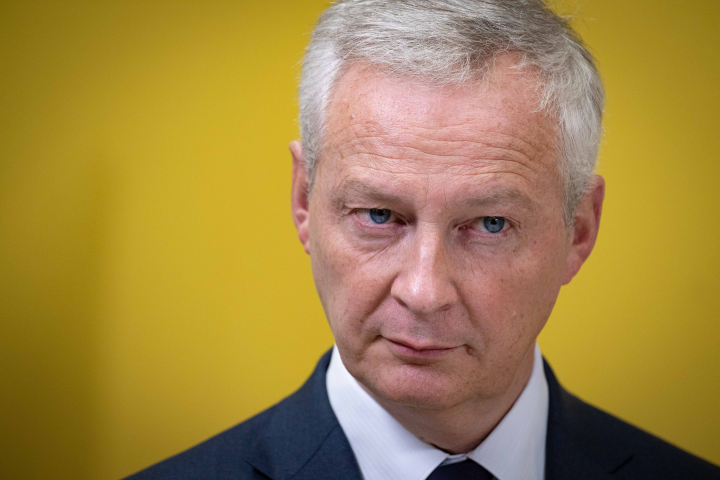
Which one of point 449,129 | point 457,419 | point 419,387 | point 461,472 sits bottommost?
point 461,472

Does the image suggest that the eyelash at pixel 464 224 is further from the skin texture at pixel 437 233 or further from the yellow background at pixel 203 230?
the yellow background at pixel 203 230

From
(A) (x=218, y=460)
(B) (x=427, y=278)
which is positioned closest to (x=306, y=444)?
(A) (x=218, y=460)

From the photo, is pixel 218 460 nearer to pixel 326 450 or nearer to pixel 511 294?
pixel 326 450

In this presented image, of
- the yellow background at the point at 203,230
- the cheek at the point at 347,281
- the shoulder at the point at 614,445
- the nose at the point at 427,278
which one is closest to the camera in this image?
the nose at the point at 427,278

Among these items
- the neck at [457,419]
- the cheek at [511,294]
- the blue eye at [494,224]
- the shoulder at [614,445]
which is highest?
the blue eye at [494,224]

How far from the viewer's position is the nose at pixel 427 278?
1.39 metres

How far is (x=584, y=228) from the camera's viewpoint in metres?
1.77

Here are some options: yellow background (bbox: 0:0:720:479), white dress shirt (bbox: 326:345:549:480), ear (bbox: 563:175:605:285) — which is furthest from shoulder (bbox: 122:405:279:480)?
yellow background (bbox: 0:0:720:479)

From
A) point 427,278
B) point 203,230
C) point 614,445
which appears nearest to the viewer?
point 427,278

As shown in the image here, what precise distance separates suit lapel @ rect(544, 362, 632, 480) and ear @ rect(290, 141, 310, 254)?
0.79 m

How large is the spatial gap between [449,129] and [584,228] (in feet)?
1.80

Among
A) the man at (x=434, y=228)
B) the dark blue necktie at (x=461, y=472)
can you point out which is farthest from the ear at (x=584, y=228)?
the dark blue necktie at (x=461, y=472)

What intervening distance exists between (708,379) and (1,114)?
3.05m

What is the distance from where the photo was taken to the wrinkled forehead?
1.43 metres
